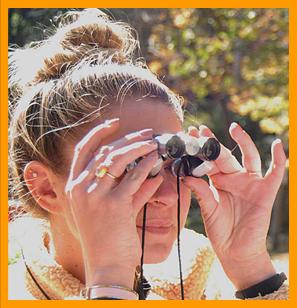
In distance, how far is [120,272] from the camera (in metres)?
1.56

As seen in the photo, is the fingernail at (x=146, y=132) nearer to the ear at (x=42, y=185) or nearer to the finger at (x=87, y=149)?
the finger at (x=87, y=149)

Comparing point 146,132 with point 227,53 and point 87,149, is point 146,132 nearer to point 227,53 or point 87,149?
point 87,149

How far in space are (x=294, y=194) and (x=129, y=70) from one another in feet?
2.57

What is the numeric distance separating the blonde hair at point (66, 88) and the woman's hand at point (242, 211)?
0.75 ft

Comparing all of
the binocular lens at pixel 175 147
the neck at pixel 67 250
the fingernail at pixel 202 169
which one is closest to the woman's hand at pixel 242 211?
the fingernail at pixel 202 169

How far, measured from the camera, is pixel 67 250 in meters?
1.93

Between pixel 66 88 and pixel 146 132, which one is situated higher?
pixel 66 88

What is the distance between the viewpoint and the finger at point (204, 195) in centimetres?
182

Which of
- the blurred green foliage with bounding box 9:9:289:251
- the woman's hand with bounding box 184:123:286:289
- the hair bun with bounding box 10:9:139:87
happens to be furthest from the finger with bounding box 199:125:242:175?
the blurred green foliage with bounding box 9:9:289:251

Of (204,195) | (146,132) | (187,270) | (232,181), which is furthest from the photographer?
(187,270)

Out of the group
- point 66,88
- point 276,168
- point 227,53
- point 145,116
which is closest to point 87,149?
point 145,116

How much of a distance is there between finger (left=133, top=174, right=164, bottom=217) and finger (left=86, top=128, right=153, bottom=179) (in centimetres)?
12

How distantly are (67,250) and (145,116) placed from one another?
1.58 feet

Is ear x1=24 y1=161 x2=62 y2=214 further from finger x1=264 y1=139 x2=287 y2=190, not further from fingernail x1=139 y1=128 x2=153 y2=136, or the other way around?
finger x1=264 y1=139 x2=287 y2=190
